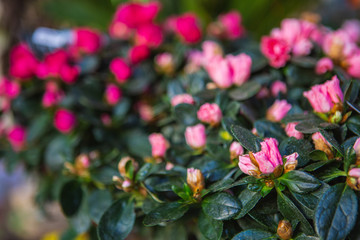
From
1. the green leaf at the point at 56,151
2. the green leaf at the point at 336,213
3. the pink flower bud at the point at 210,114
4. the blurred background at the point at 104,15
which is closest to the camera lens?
the green leaf at the point at 336,213

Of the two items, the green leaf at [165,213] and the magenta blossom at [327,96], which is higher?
the magenta blossom at [327,96]

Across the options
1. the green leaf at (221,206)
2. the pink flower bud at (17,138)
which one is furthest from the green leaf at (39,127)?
the green leaf at (221,206)

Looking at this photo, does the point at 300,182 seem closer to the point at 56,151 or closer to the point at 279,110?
the point at 279,110

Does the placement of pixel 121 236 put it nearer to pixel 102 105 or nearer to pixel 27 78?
pixel 102 105

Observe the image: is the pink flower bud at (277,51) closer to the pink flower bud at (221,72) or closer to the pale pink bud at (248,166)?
the pink flower bud at (221,72)

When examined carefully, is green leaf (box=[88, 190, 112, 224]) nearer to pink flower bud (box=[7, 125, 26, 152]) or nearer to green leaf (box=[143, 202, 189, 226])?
green leaf (box=[143, 202, 189, 226])

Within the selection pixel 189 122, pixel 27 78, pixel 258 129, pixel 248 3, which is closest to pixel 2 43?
pixel 27 78
